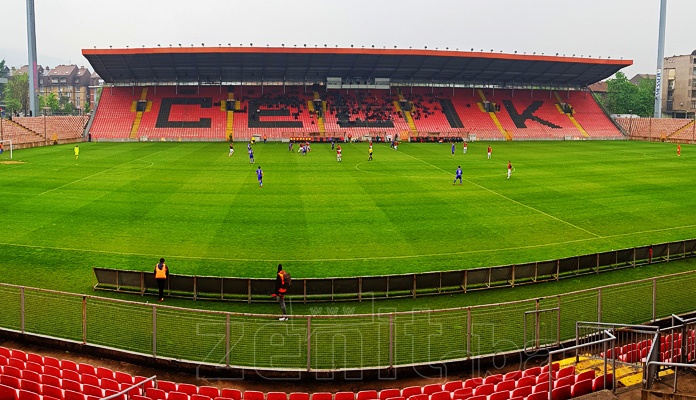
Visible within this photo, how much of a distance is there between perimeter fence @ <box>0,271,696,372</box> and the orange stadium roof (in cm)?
6789

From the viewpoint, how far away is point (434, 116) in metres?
91.1

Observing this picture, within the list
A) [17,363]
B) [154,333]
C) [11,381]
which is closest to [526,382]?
[154,333]

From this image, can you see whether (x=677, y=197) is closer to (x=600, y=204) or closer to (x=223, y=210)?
(x=600, y=204)

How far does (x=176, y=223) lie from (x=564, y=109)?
83214 mm

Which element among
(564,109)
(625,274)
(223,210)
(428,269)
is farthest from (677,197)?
(564,109)

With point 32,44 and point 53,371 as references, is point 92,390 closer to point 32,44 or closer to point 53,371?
point 53,371

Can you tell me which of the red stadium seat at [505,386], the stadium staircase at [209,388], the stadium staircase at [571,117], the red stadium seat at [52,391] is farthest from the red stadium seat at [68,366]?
the stadium staircase at [571,117]

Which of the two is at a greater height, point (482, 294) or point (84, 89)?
point (84, 89)

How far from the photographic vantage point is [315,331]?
1409cm

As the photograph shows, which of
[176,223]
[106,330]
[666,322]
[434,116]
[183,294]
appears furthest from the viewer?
[434,116]

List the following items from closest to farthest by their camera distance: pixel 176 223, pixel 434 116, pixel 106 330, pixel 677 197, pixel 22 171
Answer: pixel 106 330
pixel 176 223
pixel 677 197
pixel 22 171
pixel 434 116

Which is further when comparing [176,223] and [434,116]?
[434,116]

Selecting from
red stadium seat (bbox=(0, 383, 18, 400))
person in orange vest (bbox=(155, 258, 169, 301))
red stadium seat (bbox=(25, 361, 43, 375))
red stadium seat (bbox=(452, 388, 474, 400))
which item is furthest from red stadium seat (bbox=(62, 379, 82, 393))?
person in orange vest (bbox=(155, 258, 169, 301))

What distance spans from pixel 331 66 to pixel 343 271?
230ft
